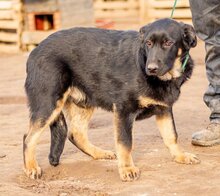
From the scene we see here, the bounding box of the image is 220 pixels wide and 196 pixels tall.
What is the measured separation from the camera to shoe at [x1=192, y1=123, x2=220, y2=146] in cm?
572

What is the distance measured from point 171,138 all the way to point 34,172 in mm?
1202

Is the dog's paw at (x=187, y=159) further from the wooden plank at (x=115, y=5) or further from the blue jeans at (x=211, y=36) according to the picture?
the wooden plank at (x=115, y=5)

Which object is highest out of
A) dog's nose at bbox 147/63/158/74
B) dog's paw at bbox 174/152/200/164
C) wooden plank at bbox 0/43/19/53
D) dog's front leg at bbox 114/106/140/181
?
dog's nose at bbox 147/63/158/74

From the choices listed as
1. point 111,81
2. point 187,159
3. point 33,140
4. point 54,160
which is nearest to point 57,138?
point 54,160

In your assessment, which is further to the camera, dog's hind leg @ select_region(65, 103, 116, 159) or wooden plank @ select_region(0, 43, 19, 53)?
wooden plank @ select_region(0, 43, 19, 53)

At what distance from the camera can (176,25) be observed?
4840 mm

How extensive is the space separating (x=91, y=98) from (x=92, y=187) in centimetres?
89

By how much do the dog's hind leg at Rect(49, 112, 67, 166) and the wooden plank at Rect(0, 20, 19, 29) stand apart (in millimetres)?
9094

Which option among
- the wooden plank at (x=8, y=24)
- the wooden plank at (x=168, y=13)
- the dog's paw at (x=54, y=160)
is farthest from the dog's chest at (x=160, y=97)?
the wooden plank at (x=8, y=24)

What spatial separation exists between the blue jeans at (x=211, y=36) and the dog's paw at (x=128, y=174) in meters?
1.37

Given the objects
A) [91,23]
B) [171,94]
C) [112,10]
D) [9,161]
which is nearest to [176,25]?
[171,94]

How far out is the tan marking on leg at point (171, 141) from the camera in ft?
17.1

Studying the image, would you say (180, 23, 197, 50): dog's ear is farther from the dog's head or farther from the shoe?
the shoe

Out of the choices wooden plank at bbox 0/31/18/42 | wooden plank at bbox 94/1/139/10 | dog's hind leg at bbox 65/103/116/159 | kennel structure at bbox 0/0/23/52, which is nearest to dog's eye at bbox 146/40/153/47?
dog's hind leg at bbox 65/103/116/159
